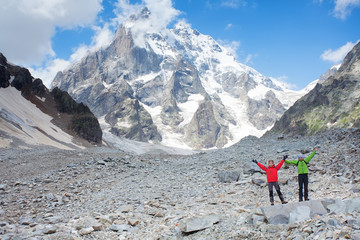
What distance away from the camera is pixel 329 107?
144 m

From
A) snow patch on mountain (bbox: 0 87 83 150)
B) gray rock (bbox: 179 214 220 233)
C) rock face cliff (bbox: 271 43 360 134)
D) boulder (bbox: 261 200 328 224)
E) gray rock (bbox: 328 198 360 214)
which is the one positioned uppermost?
rock face cliff (bbox: 271 43 360 134)

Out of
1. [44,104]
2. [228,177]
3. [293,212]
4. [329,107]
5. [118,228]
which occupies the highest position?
[329,107]

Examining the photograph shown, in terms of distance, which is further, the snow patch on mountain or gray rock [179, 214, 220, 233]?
the snow patch on mountain

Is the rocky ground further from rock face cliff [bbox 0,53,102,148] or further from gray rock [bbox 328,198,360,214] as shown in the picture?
rock face cliff [bbox 0,53,102,148]

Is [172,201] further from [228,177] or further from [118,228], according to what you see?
[228,177]

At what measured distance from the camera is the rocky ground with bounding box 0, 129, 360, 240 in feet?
27.3

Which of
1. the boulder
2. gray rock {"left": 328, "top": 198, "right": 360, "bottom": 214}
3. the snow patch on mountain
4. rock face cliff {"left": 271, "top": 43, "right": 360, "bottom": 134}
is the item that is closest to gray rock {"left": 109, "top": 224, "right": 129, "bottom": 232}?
the boulder

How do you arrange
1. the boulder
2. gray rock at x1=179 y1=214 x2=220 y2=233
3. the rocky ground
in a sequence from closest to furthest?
the boulder → the rocky ground → gray rock at x1=179 y1=214 x2=220 y2=233

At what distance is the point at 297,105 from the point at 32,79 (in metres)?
150

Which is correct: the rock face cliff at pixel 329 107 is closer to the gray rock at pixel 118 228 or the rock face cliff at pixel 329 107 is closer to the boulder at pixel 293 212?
the boulder at pixel 293 212

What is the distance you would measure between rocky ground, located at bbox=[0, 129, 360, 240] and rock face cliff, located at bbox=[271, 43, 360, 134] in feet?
389

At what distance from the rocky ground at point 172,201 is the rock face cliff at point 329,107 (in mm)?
118516

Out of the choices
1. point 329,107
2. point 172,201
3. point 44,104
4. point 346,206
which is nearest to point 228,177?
point 172,201

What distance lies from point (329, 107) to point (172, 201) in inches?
6023
